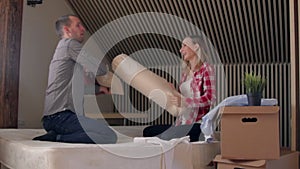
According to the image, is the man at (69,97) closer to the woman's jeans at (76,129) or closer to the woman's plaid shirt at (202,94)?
the woman's jeans at (76,129)

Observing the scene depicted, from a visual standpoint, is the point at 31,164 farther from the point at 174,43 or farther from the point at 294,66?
the point at 174,43

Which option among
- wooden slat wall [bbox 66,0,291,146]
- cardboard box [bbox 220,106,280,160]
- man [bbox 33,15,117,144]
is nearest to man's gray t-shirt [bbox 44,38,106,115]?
man [bbox 33,15,117,144]

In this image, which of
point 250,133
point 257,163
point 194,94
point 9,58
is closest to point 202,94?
point 194,94

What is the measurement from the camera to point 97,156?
6.86ft

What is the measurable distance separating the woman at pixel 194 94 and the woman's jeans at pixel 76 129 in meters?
0.58

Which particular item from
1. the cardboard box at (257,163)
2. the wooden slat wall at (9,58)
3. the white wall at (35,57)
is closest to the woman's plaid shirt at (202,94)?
the cardboard box at (257,163)

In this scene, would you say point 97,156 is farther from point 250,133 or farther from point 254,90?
point 254,90

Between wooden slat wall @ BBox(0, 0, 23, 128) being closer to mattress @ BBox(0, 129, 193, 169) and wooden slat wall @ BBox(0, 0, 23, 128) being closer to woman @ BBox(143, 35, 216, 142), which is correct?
mattress @ BBox(0, 129, 193, 169)

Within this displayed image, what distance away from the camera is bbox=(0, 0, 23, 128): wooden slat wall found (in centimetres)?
397

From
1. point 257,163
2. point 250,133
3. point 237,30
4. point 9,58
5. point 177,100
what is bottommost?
point 257,163

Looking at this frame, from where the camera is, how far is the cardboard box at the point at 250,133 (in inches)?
93.8

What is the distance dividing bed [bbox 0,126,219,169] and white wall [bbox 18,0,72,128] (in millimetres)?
2206

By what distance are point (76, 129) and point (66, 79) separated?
0.30 metres

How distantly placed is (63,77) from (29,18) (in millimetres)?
2598
